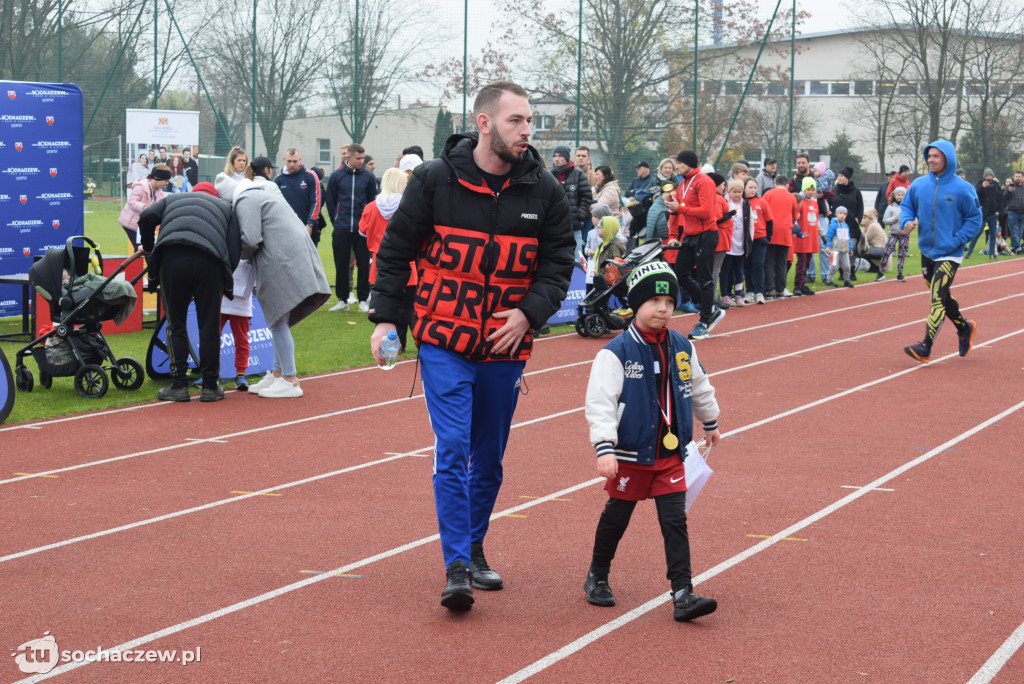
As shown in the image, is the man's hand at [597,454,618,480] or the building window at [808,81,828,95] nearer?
the man's hand at [597,454,618,480]

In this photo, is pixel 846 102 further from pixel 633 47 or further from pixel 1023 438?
pixel 1023 438

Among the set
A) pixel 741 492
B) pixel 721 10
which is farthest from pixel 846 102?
pixel 741 492

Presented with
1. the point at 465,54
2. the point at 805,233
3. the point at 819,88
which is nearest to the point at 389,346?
the point at 805,233

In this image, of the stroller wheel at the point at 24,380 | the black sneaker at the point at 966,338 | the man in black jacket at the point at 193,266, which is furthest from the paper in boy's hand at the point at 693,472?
the black sneaker at the point at 966,338

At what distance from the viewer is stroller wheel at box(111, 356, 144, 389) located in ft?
34.2

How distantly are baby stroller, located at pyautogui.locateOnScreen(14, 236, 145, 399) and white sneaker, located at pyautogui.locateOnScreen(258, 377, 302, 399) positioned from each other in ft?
3.73

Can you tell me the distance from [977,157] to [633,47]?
2710cm

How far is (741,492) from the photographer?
7.28 metres

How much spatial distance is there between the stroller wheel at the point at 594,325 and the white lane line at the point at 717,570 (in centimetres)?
597

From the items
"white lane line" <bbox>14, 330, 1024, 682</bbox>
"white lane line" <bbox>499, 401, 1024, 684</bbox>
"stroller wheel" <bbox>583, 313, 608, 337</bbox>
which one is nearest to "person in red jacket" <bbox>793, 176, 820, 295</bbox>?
"stroller wheel" <bbox>583, 313, 608, 337</bbox>

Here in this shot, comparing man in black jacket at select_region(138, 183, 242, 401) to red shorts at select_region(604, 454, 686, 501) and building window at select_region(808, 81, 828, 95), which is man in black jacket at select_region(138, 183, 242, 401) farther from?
building window at select_region(808, 81, 828, 95)

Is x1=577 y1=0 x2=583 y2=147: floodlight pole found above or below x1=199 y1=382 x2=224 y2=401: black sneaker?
above

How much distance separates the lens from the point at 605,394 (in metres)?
4.99

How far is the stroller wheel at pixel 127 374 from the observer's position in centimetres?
1044
